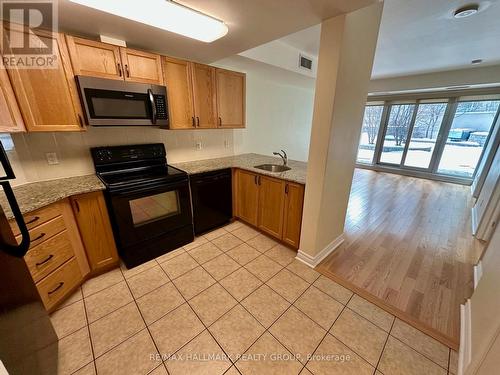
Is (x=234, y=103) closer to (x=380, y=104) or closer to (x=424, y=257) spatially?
→ (x=424, y=257)

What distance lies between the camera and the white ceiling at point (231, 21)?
1.36 m

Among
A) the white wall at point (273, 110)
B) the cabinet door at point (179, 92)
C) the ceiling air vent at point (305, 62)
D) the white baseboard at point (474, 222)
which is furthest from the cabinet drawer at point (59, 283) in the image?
the white baseboard at point (474, 222)

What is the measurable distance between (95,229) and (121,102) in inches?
48.5

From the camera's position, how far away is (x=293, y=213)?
221cm

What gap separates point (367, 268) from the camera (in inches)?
83.5

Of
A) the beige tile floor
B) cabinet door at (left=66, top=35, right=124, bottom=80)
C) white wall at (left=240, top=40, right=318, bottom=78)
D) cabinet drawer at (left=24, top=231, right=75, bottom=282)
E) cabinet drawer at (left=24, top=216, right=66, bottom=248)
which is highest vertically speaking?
white wall at (left=240, top=40, right=318, bottom=78)

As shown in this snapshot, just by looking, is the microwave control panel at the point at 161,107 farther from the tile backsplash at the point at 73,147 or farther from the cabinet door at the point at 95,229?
the cabinet door at the point at 95,229

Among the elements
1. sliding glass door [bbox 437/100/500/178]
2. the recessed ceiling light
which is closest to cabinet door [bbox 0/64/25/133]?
the recessed ceiling light

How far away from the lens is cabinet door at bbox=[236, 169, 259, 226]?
2562 mm

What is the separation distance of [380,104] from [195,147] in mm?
6052

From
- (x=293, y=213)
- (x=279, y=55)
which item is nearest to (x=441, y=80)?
(x=279, y=55)

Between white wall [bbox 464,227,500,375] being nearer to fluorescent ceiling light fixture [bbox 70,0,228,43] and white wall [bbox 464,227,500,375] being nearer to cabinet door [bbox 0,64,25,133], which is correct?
fluorescent ceiling light fixture [bbox 70,0,228,43]

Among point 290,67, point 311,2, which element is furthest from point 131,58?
point 290,67

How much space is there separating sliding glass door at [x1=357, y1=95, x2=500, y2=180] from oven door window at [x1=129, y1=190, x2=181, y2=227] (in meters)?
6.62
